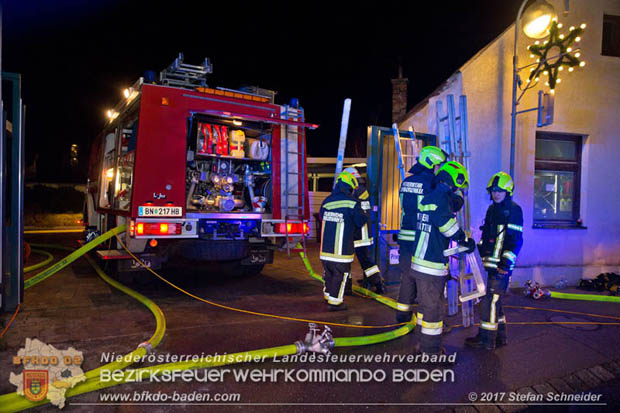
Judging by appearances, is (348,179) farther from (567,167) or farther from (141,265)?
(567,167)

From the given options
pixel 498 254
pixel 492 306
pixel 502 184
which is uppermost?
pixel 502 184

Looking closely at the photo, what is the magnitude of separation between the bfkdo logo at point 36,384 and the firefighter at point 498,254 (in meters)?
3.66

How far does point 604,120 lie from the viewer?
7258mm

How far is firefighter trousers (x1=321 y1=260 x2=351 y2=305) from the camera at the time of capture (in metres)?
5.10

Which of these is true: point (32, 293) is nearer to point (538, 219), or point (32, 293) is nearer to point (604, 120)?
point (538, 219)

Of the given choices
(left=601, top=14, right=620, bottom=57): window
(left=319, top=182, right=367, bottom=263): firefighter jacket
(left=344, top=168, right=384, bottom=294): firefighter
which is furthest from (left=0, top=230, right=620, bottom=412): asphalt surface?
(left=601, top=14, right=620, bottom=57): window

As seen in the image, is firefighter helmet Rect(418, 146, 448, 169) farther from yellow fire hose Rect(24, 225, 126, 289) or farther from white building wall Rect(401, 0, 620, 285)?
yellow fire hose Rect(24, 225, 126, 289)

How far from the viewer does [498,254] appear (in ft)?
13.7

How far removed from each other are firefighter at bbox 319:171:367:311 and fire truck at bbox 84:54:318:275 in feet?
3.69

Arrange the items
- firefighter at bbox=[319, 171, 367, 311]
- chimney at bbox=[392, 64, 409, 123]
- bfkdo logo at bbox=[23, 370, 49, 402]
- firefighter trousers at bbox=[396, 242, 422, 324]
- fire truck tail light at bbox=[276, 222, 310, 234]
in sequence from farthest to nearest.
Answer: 1. chimney at bbox=[392, 64, 409, 123]
2. fire truck tail light at bbox=[276, 222, 310, 234]
3. firefighter at bbox=[319, 171, 367, 311]
4. firefighter trousers at bbox=[396, 242, 422, 324]
5. bfkdo logo at bbox=[23, 370, 49, 402]

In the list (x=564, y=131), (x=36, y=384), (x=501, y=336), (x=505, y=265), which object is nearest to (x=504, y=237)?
(x=505, y=265)

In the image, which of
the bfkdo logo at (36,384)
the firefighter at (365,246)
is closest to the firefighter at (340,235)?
the firefighter at (365,246)

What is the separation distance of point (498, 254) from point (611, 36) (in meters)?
6.03

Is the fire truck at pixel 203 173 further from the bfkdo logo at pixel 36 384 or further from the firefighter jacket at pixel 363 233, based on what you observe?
the bfkdo logo at pixel 36 384
